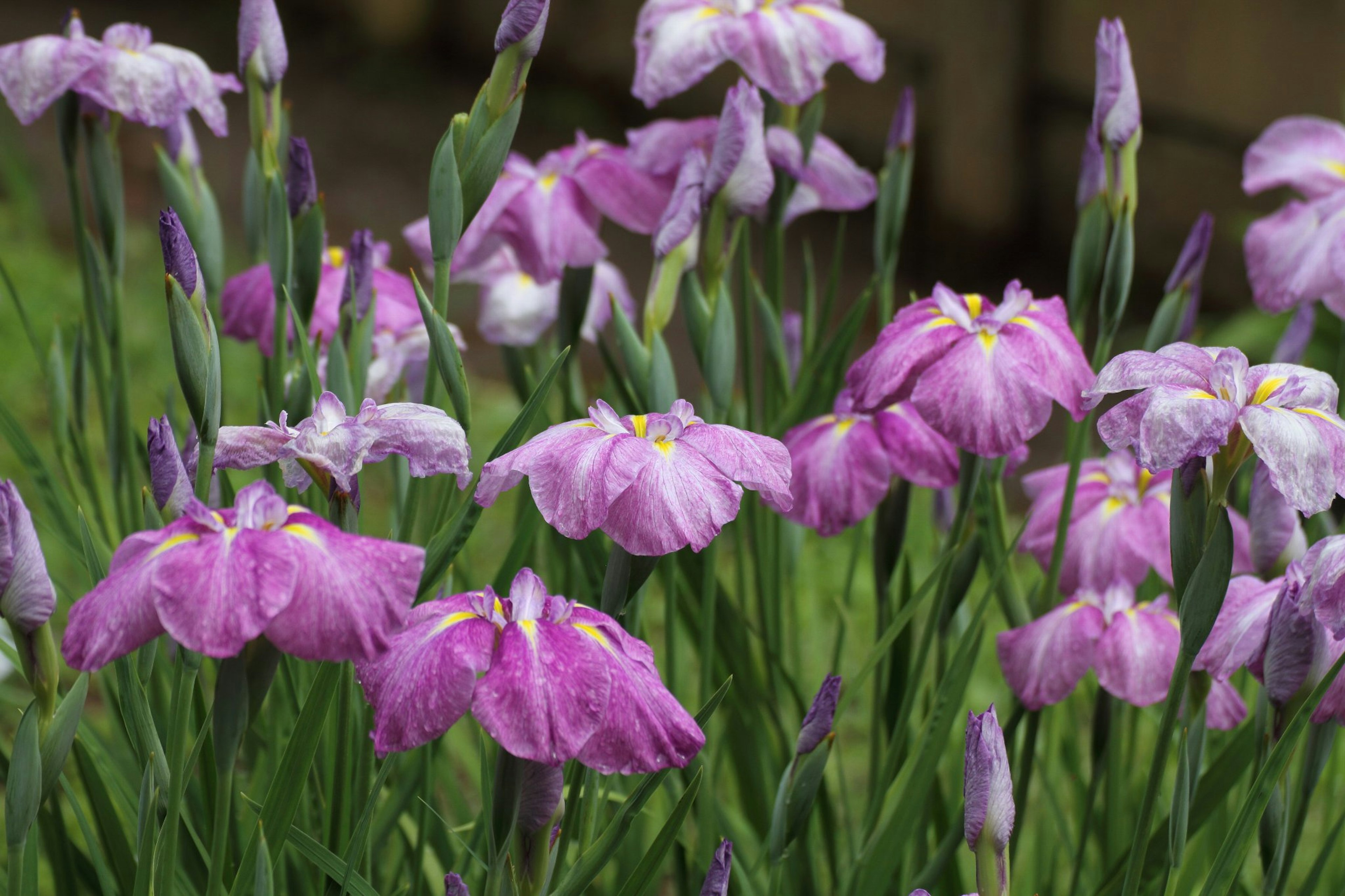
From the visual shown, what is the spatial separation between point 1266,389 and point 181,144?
72 cm

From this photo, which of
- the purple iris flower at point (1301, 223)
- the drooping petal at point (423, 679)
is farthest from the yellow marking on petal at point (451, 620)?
the purple iris flower at point (1301, 223)

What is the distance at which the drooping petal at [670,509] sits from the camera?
52 centimetres

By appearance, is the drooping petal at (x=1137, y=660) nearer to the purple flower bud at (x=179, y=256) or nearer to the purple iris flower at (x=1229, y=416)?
the purple iris flower at (x=1229, y=416)

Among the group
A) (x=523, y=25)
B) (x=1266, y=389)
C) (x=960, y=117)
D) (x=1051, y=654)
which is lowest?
(x=960, y=117)

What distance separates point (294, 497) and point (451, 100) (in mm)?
4065

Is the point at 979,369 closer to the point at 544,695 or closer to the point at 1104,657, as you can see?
the point at 1104,657

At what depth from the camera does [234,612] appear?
417 millimetres

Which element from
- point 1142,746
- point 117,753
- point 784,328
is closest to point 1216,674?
point 784,328

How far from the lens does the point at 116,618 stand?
425mm

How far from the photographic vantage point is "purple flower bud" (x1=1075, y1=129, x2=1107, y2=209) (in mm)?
789

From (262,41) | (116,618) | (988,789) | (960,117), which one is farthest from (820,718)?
(960,117)

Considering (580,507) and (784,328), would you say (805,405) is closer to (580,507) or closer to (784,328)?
(784,328)

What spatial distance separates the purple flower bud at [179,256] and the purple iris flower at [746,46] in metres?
0.40

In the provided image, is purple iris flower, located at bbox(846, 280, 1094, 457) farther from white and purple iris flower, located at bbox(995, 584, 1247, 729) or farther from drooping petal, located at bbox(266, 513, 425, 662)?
drooping petal, located at bbox(266, 513, 425, 662)
